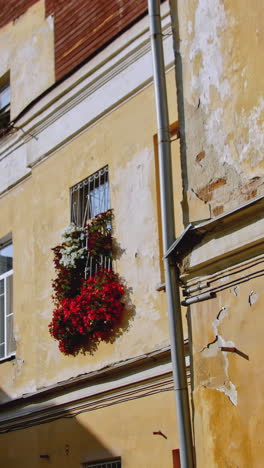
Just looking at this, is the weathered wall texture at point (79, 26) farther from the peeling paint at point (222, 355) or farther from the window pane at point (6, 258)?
the peeling paint at point (222, 355)

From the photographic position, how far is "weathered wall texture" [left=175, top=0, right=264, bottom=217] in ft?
26.1

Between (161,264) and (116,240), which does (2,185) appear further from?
(161,264)

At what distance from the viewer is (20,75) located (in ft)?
49.9

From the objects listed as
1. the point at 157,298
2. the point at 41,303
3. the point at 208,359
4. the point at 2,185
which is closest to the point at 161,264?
the point at 157,298

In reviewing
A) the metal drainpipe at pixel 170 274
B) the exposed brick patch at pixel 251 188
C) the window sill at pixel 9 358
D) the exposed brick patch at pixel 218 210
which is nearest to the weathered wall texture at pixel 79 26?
the metal drainpipe at pixel 170 274

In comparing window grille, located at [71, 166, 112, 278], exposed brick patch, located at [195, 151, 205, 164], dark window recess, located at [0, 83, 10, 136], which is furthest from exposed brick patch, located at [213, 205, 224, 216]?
dark window recess, located at [0, 83, 10, 136]

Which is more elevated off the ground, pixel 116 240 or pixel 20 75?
pixel 20 75

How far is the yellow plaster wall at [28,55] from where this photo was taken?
47.5 feet

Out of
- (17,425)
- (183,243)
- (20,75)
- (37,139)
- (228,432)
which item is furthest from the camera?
(20,75)

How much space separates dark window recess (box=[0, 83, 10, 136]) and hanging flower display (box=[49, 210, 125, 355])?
11.2ft

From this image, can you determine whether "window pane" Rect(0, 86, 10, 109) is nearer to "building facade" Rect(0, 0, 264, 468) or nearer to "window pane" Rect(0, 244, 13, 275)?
"building facade" Rect(0, 0, 264, 468)

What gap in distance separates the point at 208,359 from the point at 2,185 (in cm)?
800

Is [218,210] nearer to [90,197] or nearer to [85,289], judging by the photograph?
[85,289]

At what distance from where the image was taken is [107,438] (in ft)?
37.6
